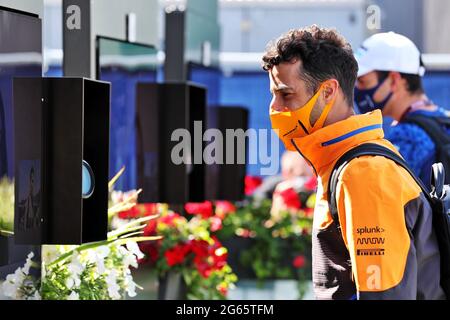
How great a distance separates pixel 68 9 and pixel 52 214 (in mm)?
1096

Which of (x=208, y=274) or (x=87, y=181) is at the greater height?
(x=87, y=181)

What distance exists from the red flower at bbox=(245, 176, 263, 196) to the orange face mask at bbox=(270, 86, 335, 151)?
22.0ft

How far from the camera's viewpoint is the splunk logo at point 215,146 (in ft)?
19.5

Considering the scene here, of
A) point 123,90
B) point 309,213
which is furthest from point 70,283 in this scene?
point 309,213

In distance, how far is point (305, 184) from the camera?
34.0 feet

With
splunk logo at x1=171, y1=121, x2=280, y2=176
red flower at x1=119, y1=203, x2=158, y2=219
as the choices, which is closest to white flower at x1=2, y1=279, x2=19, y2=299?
splunk logo at x1=171, y1=121, x2=280, y2=176

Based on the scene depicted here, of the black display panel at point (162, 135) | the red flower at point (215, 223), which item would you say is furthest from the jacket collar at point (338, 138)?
the red flower at point (215, 223)

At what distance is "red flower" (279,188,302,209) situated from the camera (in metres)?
9.43

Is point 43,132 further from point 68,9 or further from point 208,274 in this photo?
point 208,274

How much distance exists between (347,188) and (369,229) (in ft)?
0.41

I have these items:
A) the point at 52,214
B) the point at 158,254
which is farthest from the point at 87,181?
the point at 158,254

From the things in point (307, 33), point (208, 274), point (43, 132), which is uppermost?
point (307, 33)

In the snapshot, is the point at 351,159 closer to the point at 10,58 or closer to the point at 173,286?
the point at 10,58
